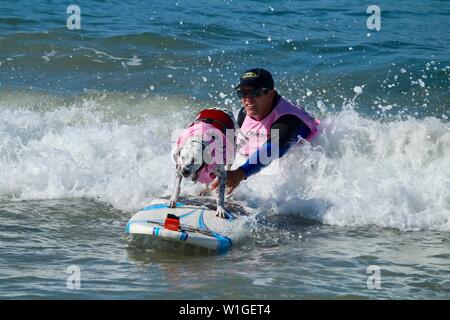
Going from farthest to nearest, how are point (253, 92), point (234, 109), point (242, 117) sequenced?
point (234, 109)
point (242, 117)
point (253, 92)

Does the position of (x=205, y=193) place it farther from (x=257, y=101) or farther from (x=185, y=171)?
(x=185, y=171)

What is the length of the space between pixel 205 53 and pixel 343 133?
5.60 m

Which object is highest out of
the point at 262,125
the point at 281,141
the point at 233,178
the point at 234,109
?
the point at 234,109

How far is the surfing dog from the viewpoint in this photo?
22.1 feet

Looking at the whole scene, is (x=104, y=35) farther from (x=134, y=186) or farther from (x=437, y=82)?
(x=134, y=186)

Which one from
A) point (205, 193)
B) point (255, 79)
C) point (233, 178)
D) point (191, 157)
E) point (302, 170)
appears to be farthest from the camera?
point (302, 170)

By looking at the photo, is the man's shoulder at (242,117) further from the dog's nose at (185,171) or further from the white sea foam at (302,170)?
the dog's nose at (185,171)

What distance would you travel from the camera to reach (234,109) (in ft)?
38.9

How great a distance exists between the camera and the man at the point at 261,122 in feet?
25.1

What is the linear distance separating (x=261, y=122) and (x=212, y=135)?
1.22m

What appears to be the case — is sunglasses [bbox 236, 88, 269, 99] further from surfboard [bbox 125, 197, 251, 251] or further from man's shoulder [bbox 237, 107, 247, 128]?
surfboard [bbox 125, 197, 251, 251]

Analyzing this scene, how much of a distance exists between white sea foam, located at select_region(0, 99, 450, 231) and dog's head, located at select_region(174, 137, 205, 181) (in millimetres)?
1397

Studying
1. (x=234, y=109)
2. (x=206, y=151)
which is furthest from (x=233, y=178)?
(x=234, y=109)

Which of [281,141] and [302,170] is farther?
[302,170]
